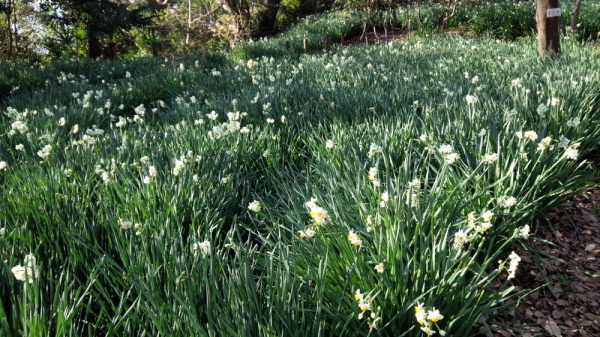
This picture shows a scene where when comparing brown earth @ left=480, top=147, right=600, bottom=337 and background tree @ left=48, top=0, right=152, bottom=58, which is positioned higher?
background tree @ left=48, top=0, right=152, bottom=58

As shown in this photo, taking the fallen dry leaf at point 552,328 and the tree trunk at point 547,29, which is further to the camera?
the tree trunk at point 547,29

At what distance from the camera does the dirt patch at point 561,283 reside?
1961mm

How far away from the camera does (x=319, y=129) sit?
3.43 m

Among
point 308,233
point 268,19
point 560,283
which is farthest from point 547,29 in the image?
point 268,19

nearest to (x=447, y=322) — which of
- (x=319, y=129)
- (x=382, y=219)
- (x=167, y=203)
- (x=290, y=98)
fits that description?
(x=382, y=219)

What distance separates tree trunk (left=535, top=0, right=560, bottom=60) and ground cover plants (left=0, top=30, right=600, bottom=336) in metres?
0.55

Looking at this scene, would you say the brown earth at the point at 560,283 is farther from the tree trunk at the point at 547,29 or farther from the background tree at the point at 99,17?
the background tree at the point at 99,17

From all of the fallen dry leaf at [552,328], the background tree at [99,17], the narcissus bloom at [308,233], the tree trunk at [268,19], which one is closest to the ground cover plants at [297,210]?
the narcissus bloom at [308,233]

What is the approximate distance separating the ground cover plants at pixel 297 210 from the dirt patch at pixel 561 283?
133 millimetres

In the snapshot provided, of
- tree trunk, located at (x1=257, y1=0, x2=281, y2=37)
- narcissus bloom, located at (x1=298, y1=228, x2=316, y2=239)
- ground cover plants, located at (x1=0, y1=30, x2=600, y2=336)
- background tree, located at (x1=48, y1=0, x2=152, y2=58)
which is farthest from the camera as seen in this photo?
tree trunk, located at (x1=257, y1=0, x2=281, y2=37)

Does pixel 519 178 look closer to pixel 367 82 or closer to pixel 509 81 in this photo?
pixel 509 81

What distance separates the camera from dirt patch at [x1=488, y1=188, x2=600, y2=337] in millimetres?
1961

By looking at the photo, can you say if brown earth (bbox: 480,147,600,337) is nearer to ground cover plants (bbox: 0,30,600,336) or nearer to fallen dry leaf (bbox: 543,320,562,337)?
fallen dry leaf (bbox: 543,320,562,337)

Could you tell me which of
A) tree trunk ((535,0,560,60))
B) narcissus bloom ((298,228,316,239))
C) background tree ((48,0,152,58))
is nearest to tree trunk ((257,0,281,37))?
background tree ((48,0,152,58))
